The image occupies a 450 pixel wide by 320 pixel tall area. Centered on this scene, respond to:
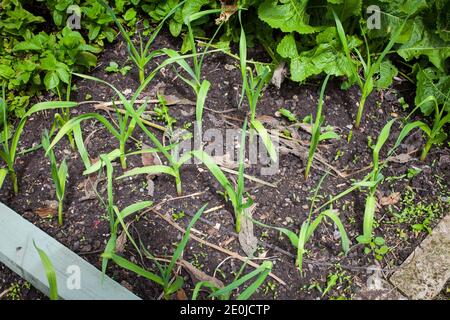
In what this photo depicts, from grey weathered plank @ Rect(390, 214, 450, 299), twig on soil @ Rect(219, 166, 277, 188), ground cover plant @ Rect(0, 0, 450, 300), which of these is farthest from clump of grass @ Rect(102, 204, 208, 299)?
grey weathered plank @ Rect(390, 214, 450, 299)

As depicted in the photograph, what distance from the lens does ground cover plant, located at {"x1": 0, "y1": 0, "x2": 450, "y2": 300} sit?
206 cm

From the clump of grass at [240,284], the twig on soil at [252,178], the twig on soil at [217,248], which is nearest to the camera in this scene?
the clump of grass at [240,284]

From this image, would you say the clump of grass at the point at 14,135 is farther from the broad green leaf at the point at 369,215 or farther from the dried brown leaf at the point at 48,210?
the broad green leaf at the point at 369,215

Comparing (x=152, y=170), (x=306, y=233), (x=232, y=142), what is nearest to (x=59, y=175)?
(x=152, y=170)

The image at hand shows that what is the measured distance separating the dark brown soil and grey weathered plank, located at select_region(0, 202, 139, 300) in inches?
3.8

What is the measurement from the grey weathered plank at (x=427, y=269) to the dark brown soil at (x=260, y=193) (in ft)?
0.12

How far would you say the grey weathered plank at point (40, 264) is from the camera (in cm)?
189

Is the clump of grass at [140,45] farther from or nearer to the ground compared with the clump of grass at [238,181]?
farther from the ground

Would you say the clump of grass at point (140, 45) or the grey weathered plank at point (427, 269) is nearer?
the grey weathered plank at point (427, 269)

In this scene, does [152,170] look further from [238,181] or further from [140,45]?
[140,45]

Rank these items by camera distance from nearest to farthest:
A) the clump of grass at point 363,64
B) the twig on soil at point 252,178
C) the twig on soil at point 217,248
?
the twig on soil at point 217,248 → the clump of grass at point 363,64 → the twig on soil at point 252,178

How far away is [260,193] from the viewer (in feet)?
7.41

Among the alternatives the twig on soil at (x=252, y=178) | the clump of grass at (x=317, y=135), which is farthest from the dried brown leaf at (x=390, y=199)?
the twig on soil at (x=252, y=178)

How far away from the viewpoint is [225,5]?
8.16ft
